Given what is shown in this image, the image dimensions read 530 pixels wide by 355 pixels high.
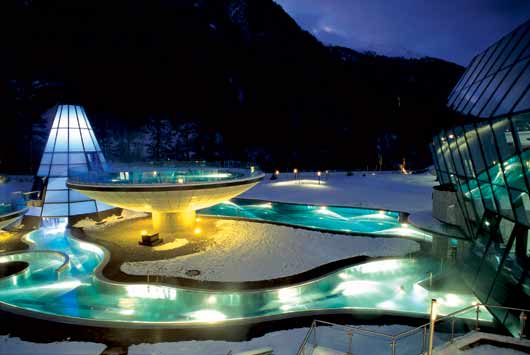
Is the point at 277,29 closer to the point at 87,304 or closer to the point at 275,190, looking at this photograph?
the point at 275,190

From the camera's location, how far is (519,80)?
1107cm

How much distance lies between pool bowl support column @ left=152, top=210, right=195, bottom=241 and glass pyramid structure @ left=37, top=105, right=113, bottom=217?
741cm

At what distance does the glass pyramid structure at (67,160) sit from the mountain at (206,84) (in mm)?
22377

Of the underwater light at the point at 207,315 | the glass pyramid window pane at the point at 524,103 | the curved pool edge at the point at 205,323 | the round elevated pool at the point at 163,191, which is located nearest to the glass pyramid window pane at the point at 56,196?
the round elevated pool at the point at 163,191

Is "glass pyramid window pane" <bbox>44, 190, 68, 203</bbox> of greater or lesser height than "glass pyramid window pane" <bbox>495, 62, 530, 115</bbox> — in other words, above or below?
below

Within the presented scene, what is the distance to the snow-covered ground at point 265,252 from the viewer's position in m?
Answer: 13.9

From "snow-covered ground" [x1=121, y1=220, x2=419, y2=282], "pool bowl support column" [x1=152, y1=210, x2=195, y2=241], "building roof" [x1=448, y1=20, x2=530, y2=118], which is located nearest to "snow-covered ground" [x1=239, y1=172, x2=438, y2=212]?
"snow-covered ground" [x1=121, y1=220, x2=419, y2=282]

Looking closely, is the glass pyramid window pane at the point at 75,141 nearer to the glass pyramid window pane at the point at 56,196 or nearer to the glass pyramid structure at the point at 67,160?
the glass pyramid structure at the point at 67,160

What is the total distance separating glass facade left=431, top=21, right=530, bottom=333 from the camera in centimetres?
996

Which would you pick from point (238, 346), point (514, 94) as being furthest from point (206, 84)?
point (238, 346)

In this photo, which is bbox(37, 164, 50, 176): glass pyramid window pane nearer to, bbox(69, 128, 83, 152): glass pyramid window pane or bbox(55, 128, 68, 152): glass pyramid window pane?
bbox(55, 128, 68, 152): glass pyramid window pane

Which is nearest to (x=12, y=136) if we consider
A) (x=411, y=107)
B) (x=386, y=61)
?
(x=411, y=107)

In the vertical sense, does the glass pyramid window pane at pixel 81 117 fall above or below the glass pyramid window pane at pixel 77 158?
above

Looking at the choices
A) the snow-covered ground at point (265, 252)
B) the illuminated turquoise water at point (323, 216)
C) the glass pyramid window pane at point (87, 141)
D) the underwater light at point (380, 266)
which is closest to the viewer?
the snow-covered ground at point (265, 252)
